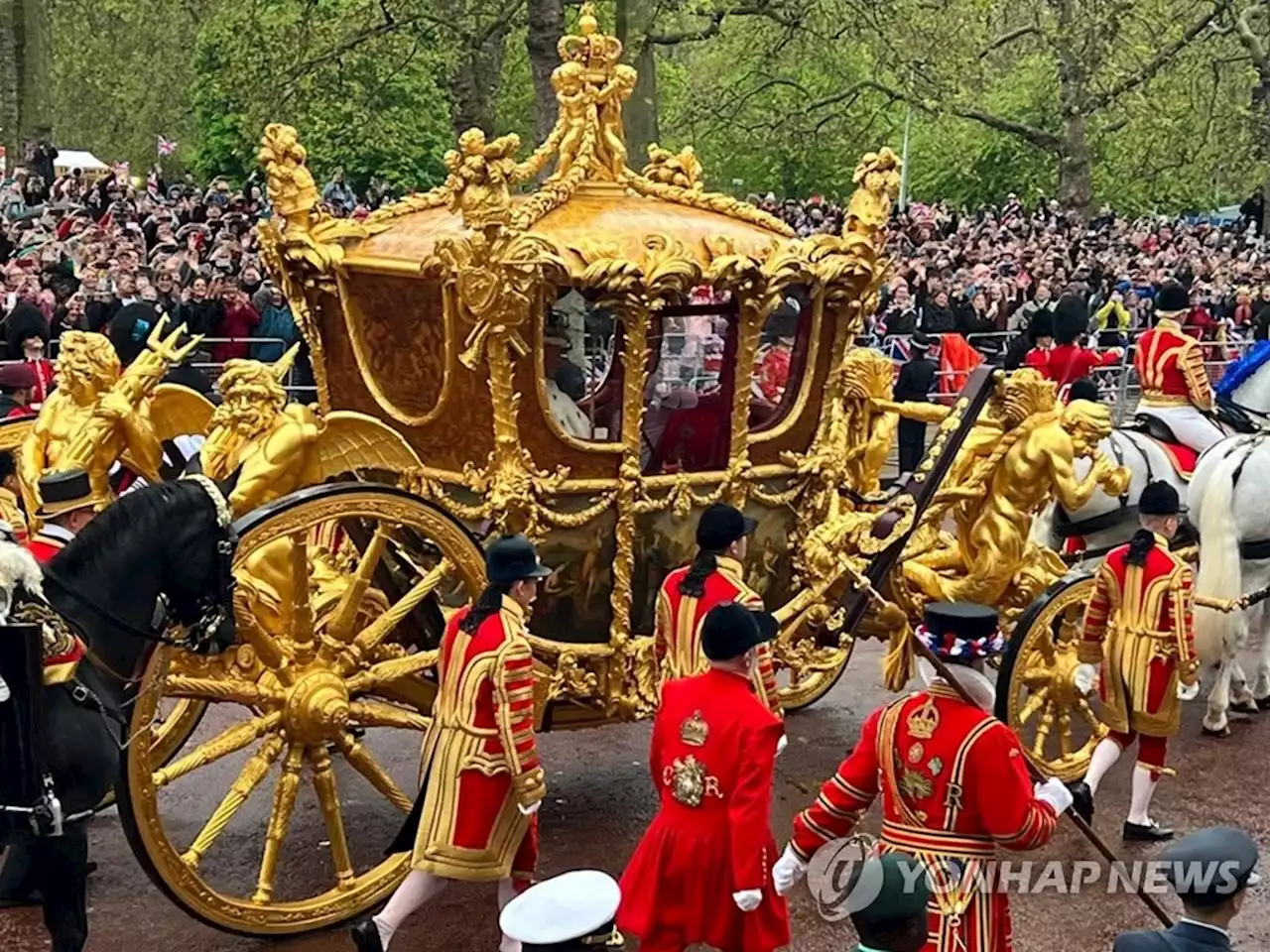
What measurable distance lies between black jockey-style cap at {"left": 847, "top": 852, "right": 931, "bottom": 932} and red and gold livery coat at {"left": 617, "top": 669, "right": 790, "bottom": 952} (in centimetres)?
131

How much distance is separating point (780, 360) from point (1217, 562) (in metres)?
3.13

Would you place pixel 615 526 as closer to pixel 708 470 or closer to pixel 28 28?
pixel 708 470

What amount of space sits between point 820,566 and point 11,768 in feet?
11.7

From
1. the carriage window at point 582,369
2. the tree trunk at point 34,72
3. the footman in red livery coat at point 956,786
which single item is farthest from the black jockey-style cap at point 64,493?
the tree trunk at point 34,72

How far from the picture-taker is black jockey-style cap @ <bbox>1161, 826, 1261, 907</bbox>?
3.44 m

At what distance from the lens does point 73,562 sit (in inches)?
215

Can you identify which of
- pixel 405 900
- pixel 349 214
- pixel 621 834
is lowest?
pixel 621 834

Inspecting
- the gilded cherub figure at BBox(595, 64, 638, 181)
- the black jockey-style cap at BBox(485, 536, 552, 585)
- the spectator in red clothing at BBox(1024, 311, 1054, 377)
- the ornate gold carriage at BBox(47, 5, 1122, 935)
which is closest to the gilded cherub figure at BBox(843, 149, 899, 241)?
the ornate gold carriage at BBox(47, 5, 1122, 935)

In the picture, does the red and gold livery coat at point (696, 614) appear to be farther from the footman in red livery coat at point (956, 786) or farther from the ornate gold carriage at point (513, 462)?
the footman in red livery coat at point (956, 786)

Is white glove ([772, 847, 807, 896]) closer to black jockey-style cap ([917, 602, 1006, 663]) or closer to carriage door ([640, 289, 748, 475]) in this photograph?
black jockey-style cap ([917, 602, 1006, 663])

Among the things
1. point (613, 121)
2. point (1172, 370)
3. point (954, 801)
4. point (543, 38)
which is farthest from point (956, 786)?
point (543, 38)

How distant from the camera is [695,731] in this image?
5.07m

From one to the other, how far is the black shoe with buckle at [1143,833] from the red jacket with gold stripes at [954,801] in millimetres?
2844

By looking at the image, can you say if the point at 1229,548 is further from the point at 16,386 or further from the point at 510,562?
the point at 16,386
